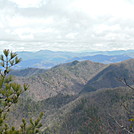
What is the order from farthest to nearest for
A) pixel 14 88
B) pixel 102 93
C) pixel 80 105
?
pixel 102 93 → pixel 80 105 → pixel 14 88

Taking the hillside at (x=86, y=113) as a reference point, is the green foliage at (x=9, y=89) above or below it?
above

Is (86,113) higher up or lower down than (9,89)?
lower down

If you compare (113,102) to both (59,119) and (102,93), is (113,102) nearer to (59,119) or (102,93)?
(102,93)

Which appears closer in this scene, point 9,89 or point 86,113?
point 9,89

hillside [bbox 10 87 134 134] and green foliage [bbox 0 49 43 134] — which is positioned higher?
green foliage [bbox 0 49 43 134]

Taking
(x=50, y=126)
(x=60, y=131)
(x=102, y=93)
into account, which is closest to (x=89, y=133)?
(x=60, y=131)

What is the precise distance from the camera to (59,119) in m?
157

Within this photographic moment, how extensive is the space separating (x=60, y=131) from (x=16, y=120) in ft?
179

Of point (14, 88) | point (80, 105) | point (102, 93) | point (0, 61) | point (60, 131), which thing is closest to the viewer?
point (14, 88)

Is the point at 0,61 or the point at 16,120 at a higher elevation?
the point at 0,61

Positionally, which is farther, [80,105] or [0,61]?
[80,105]

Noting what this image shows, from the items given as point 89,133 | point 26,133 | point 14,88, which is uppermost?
point 14,88

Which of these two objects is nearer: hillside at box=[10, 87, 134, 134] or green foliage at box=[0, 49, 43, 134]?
green foliage at box=[0, 49, 43, 134]

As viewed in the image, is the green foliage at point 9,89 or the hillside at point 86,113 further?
the hillside at point 86,113
